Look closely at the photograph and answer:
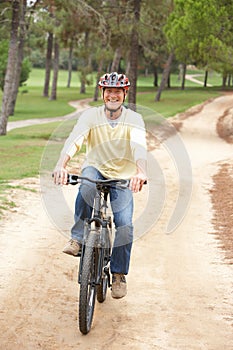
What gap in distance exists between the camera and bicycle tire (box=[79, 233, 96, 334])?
211 inches

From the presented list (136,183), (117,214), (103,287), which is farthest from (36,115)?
(136,183)

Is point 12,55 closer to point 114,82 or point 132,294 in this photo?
point 132,294

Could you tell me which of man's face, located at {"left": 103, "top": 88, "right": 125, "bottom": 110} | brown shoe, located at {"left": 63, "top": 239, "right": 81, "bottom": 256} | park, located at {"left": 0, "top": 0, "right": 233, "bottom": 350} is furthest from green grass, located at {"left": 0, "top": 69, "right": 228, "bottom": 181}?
brown shoe, located at {"left": 63, "top": 239, "right": 81, "bottom": 256}

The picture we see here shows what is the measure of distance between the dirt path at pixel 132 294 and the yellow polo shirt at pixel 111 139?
4.74 feet

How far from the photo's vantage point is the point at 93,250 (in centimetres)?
564

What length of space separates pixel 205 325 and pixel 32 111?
1857 inches

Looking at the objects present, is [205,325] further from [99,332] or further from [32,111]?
[32,111]

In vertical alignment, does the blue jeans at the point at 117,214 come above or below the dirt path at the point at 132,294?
above

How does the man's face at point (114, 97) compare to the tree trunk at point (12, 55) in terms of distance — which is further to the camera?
the tree trunk at point (12, 55)

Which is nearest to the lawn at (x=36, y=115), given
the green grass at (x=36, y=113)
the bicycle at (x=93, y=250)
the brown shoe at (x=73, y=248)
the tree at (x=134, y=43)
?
the green grass at (x=36, y=113)

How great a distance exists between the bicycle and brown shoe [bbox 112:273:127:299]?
0.28 meters

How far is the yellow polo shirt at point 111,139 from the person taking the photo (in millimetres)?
6070

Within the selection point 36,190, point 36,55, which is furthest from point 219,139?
point 36,55

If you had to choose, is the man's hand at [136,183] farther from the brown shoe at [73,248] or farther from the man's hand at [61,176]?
the brown shoe at [73,248]
